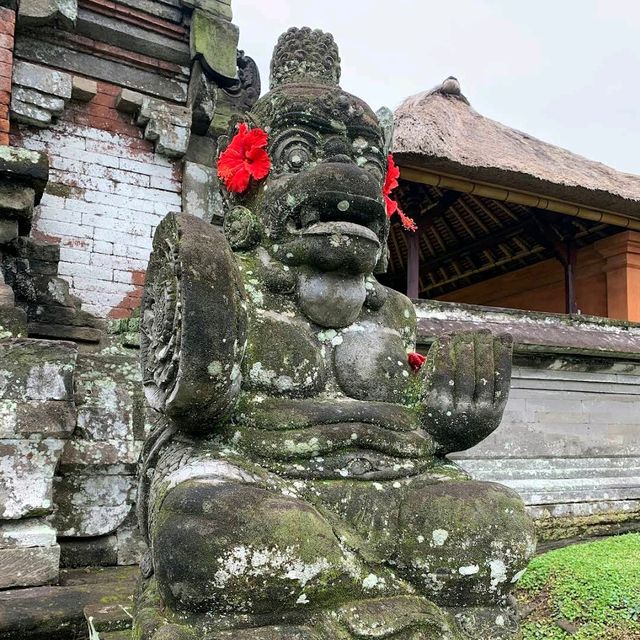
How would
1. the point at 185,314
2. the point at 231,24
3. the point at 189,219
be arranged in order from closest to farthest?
the point at 185,314 < the point at 189,219 < the point at 231,24

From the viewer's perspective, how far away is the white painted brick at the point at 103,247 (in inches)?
236

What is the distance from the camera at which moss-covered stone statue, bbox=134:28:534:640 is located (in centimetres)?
187

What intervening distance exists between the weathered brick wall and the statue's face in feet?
11.9

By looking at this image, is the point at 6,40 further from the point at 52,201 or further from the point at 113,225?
the point at 113,225

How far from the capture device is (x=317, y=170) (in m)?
2.48

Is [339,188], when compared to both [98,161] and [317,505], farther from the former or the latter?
[98,161]

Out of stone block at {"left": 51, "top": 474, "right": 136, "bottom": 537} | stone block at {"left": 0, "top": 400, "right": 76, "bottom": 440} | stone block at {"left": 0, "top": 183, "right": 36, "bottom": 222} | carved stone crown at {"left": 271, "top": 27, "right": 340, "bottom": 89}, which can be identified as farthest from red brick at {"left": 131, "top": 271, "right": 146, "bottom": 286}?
carved stone crown at {"left": 271, "top": 27, "right": 340, "bottom": 89}

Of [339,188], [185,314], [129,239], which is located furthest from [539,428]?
[185,314]

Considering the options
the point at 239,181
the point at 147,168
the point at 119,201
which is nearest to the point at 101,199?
the point at 119,201

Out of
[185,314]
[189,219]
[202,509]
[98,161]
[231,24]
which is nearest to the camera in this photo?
[202,509]

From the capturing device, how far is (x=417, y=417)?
8.21ft

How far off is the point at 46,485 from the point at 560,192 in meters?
6.16

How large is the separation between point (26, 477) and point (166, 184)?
4.04 meters

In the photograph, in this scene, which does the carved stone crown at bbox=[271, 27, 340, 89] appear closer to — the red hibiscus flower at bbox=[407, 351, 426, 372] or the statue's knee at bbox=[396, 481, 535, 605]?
the red hibiscus flower at bbox=[407, 351, 426, 372]
